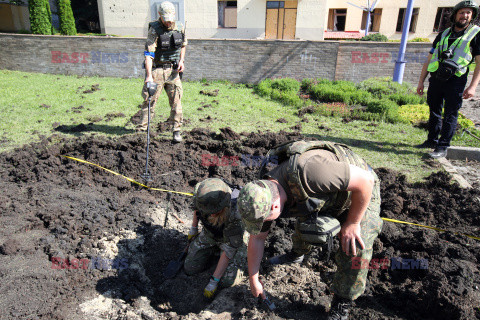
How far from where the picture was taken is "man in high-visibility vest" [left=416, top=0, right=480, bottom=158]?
15.5 feet

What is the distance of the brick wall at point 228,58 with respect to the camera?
389 inches

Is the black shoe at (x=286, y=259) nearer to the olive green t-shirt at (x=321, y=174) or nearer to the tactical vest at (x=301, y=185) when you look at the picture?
the tactical vest at (x=301, y=185)

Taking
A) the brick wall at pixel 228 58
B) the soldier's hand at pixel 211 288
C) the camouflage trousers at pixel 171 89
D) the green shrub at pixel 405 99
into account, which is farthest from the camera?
the brick wall at pixel 228 58

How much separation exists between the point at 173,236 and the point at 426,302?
250cm

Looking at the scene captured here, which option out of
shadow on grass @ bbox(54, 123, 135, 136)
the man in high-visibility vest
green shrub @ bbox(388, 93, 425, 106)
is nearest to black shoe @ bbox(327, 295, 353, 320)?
the man in high-visibility vest

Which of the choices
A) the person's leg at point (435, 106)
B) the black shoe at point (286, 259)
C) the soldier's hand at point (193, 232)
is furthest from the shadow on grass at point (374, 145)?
the soldier's hand at point (193, 232)

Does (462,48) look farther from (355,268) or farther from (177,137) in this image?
(177,137)

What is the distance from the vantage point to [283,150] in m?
2.47

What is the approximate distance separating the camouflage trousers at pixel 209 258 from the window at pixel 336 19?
24.1 meters

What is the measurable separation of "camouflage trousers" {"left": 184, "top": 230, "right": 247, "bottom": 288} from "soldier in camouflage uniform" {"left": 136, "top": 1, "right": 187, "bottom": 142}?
2.78 metres

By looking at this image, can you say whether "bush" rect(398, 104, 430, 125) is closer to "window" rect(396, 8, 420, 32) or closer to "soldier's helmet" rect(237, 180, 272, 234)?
"soldier's helmet" rect(237, 180, 272, 234)

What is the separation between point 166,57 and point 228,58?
4.91 m

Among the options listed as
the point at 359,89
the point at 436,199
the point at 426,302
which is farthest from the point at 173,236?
the point at 359,89

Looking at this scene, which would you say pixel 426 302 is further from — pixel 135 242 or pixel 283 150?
pixel 135 242
